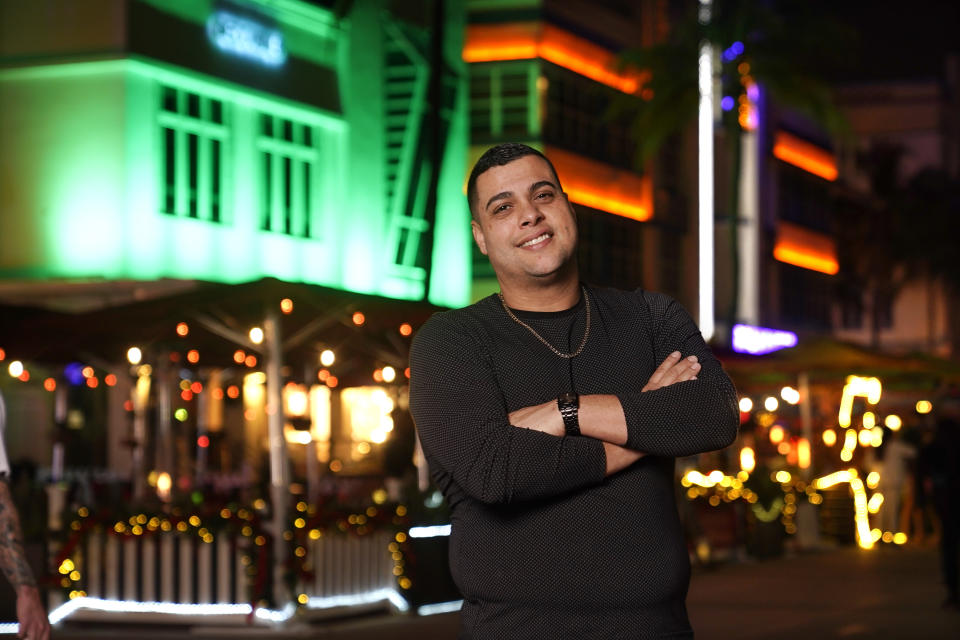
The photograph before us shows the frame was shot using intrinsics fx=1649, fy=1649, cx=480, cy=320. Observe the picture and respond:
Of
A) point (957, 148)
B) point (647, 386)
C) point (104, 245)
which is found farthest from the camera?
point (957, 148)

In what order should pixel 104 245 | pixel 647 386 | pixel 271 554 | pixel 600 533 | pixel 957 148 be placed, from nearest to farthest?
pixel 600 533
pixel 647 386
pixel 271 554
pixel 104 245
pixel 957 148

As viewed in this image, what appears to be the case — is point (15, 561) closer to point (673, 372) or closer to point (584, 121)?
point (673, 372)

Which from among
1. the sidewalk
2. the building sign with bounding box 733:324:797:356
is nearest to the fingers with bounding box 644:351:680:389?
the sidewalk

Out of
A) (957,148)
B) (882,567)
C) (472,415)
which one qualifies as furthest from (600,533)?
(957,148)

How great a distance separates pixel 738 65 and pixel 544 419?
85.7 feet

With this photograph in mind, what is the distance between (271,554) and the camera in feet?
49.1

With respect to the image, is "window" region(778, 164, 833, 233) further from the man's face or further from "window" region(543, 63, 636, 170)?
the man's face

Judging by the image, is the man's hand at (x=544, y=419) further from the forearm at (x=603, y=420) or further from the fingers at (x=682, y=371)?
the fingers at (x=682, y=371)

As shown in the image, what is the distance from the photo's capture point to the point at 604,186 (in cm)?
3538

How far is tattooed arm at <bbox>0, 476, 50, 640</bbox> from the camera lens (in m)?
4.79

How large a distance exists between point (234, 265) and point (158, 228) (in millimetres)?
1879

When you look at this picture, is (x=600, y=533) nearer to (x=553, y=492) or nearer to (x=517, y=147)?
(x=553, y=492)

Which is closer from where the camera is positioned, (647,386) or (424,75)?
(647,386)

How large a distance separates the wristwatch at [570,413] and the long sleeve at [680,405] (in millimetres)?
107
